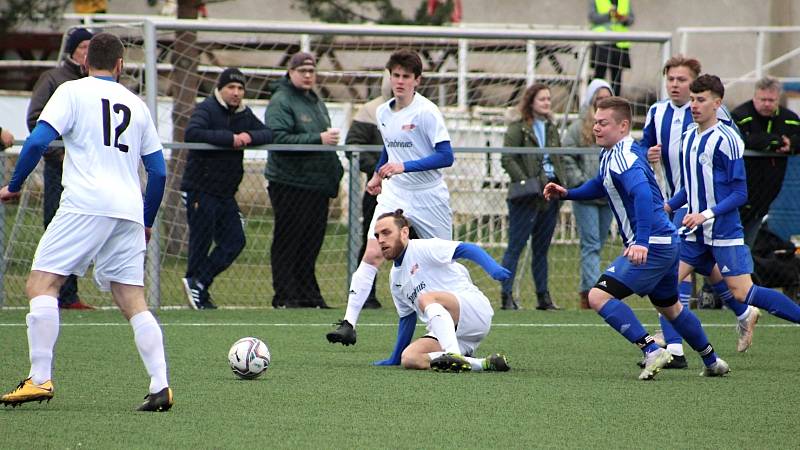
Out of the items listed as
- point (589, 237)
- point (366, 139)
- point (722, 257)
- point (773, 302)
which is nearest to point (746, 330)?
point (773, 302)

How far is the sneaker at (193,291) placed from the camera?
1193 cm

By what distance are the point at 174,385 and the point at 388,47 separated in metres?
7.77

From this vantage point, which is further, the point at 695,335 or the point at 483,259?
the point at 695,335

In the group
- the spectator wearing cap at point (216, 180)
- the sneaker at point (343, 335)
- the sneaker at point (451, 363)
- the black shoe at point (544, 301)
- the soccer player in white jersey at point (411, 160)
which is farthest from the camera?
the black shoe at point (544, 301)

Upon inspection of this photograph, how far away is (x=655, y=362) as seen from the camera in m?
7.58

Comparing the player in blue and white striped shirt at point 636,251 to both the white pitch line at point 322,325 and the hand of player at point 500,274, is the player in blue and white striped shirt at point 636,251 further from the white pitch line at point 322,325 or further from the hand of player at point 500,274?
the white pitch line at point 322,325

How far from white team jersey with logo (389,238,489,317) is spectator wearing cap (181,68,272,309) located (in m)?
3.73

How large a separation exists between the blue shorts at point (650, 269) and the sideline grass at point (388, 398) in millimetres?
563

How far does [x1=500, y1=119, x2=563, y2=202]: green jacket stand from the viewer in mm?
12188

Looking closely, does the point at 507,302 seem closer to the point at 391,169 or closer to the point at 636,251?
the point at 391,169

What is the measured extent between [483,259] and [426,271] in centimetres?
73

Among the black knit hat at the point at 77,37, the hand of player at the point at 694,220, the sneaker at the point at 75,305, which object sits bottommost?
the sneaker at the point at 75,305

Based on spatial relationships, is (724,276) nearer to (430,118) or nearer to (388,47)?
(430,118)

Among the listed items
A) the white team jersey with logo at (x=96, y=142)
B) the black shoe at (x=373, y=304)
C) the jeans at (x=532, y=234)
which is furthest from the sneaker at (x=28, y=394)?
the jeans at (x=532, y=234)
